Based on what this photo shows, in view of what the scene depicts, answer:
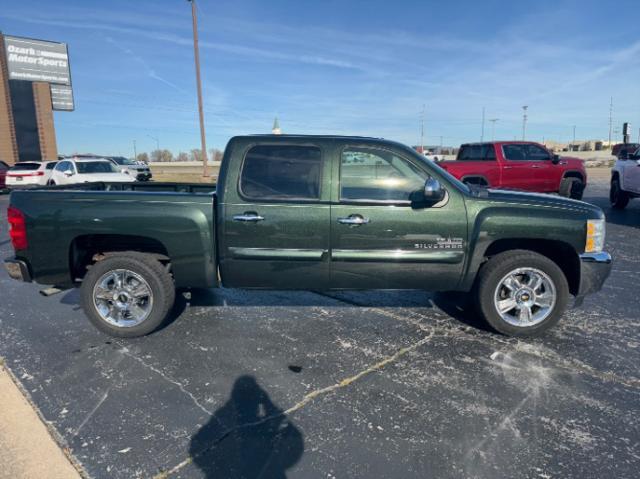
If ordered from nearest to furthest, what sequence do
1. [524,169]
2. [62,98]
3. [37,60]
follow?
1. [524,169]
2. [37,60]
3. [62,98]

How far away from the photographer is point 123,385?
10.6 feet

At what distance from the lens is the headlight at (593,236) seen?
12.8ft

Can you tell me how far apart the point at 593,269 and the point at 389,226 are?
6.30 feet

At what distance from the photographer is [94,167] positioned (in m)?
16.7

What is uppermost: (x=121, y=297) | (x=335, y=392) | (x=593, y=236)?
(x=593, y=236)

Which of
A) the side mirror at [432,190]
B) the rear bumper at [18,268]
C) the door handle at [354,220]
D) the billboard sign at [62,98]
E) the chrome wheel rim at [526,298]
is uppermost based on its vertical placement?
the billboard sign at [62,98]

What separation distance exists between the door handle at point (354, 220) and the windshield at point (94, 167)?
1575cm

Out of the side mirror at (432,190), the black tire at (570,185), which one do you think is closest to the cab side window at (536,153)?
the black tire at (570,185)

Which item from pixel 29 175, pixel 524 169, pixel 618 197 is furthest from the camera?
pixel 29 175

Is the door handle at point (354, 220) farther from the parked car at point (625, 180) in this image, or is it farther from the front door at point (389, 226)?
the parked car at point (625, 180)

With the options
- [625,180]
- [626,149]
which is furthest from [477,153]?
[626,149]

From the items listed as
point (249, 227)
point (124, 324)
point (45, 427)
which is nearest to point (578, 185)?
point (249, 227)

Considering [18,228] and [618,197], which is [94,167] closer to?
[18,228]

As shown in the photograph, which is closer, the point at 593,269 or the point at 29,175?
the point at 593,269
